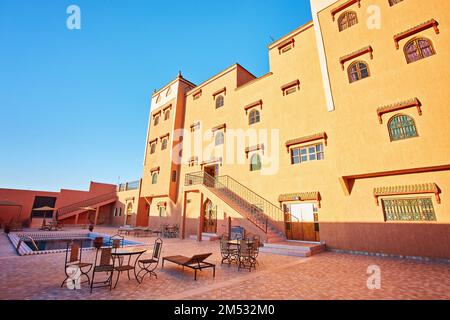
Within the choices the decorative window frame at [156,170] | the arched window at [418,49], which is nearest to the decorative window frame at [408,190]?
the arched window at [418,49]

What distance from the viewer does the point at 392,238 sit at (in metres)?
9.40

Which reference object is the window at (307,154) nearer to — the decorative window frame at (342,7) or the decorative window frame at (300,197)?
the decorative window frame at (300,197)

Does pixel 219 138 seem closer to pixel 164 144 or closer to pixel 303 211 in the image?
pixel 164 144

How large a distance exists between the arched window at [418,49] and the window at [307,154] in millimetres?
5429

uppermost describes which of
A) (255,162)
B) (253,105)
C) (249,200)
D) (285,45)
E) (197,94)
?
(197,94)

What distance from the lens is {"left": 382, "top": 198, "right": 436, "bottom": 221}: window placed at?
8836 millimetres

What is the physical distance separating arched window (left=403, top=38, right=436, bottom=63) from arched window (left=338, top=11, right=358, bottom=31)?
10.8 feet

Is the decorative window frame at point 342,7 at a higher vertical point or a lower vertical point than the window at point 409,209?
higher

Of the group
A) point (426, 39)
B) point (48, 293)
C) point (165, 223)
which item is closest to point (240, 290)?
point (48, 293)

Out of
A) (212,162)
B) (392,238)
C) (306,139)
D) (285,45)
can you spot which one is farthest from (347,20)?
(212,162)

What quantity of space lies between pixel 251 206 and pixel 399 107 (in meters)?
9.13

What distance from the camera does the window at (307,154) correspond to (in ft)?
40.0

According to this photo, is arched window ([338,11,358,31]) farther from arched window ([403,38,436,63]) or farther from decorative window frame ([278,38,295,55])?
arched window ([403,38,436,63])

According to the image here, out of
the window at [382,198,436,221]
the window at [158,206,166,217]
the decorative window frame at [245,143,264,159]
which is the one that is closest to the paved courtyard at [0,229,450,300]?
the window at [382,198,436,221]
